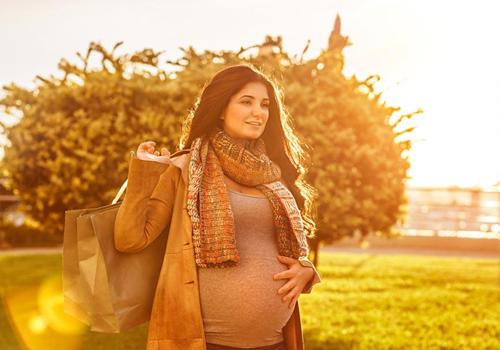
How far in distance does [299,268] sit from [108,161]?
16.3 ft

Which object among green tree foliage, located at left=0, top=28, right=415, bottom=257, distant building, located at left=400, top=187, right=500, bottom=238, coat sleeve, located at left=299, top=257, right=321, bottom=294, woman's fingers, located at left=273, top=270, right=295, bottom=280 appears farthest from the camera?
distant building, located at left=400, top=187, right=500, bottom=238

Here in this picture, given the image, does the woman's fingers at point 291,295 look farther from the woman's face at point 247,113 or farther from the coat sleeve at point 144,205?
the woman's face at point 247,113

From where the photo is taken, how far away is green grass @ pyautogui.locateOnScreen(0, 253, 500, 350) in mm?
8055

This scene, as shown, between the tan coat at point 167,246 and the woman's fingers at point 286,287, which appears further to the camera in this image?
the woman's fingers at point 286,287

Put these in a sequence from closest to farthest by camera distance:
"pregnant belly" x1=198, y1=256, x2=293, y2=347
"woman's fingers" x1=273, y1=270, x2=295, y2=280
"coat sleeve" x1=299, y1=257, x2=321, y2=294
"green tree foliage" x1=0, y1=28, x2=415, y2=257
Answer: "pregnant belly" x1=198, y1=256, x2=293, y2=347 < "woman's fingers" x1=273, y1=270, x2=295, y2=280 < "coat sleeve" x1=299, y1=257, x2=321, y2=294 < "green tree foliage" x1=0, y1=28, x2=415, y2=257

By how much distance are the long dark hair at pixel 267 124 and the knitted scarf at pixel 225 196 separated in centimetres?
9

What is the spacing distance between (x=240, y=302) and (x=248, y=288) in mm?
76

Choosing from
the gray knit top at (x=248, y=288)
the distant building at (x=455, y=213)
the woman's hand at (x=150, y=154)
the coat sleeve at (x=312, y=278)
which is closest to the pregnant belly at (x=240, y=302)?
the gray knit top at (x=248, y=288)

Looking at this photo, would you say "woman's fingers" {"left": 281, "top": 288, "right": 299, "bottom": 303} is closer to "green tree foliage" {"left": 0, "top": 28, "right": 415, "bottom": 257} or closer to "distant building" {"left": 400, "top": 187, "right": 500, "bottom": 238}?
"green tree foliage" {"left": 0, "top": 28, "right": 415, "bottom": 257}

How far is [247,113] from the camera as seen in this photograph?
350 cm

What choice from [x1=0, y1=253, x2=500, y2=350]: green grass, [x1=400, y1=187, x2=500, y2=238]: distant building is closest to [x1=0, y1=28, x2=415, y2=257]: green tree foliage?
[x1=0, y1=253, x2=500, y2=350]: green grass

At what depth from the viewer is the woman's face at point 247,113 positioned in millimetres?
3504

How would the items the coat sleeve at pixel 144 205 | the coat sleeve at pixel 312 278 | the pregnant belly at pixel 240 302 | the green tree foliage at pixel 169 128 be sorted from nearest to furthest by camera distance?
1. the coat sleeve at pixel 144 205
2. the pregnant belly at pixel 240 302
3. the coat sleeve at pixel 312 278
4. the green tree foliage at pixel 169 128

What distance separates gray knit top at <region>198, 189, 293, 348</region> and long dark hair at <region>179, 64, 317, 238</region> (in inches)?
15.7
